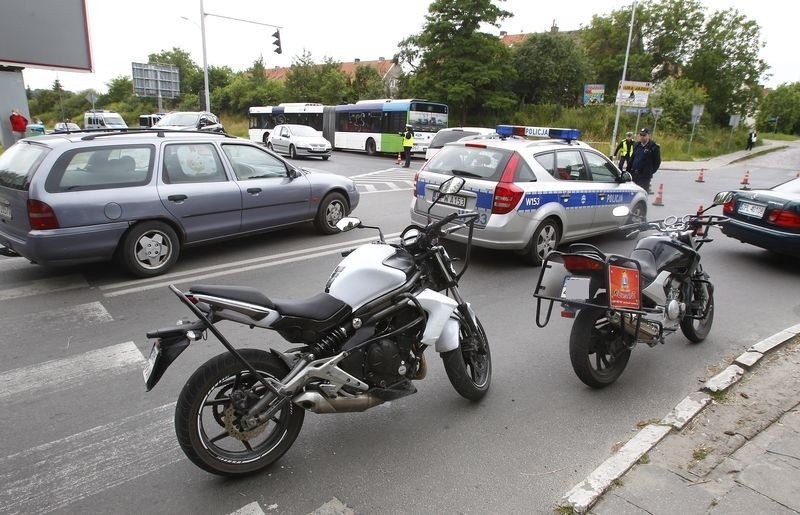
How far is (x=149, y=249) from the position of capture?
6113 millimetres

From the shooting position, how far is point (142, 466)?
290 centimetres

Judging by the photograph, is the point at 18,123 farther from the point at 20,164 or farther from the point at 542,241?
the point at 542,241

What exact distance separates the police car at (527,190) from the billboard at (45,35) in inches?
640

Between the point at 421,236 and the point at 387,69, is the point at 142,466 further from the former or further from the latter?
the point at 387,69

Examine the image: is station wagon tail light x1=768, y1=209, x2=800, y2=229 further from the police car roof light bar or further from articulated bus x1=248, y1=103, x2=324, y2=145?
articulated bus x1=248, y1=103, x2=324, y2=145

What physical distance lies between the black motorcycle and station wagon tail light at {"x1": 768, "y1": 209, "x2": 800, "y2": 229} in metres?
3.26


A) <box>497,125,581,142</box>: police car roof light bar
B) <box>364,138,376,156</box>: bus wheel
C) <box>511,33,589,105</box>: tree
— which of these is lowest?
<box>364,138,376,156</box>: bus wheel

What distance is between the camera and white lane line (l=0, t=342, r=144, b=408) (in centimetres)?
368

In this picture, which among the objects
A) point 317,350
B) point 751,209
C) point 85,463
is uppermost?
point 751,209

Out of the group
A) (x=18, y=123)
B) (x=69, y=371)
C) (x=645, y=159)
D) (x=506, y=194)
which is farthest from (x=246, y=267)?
(x=18, y=123)

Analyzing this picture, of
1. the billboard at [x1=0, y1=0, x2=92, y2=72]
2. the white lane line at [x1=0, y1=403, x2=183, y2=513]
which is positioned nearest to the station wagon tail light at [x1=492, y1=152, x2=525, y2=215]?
the white lane line at [x1=0, y1=403, x2=183, y2=513]

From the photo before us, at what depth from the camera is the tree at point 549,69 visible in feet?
133

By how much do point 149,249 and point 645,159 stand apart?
943 centimetres

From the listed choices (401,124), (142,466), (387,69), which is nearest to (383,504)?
(142,466)
